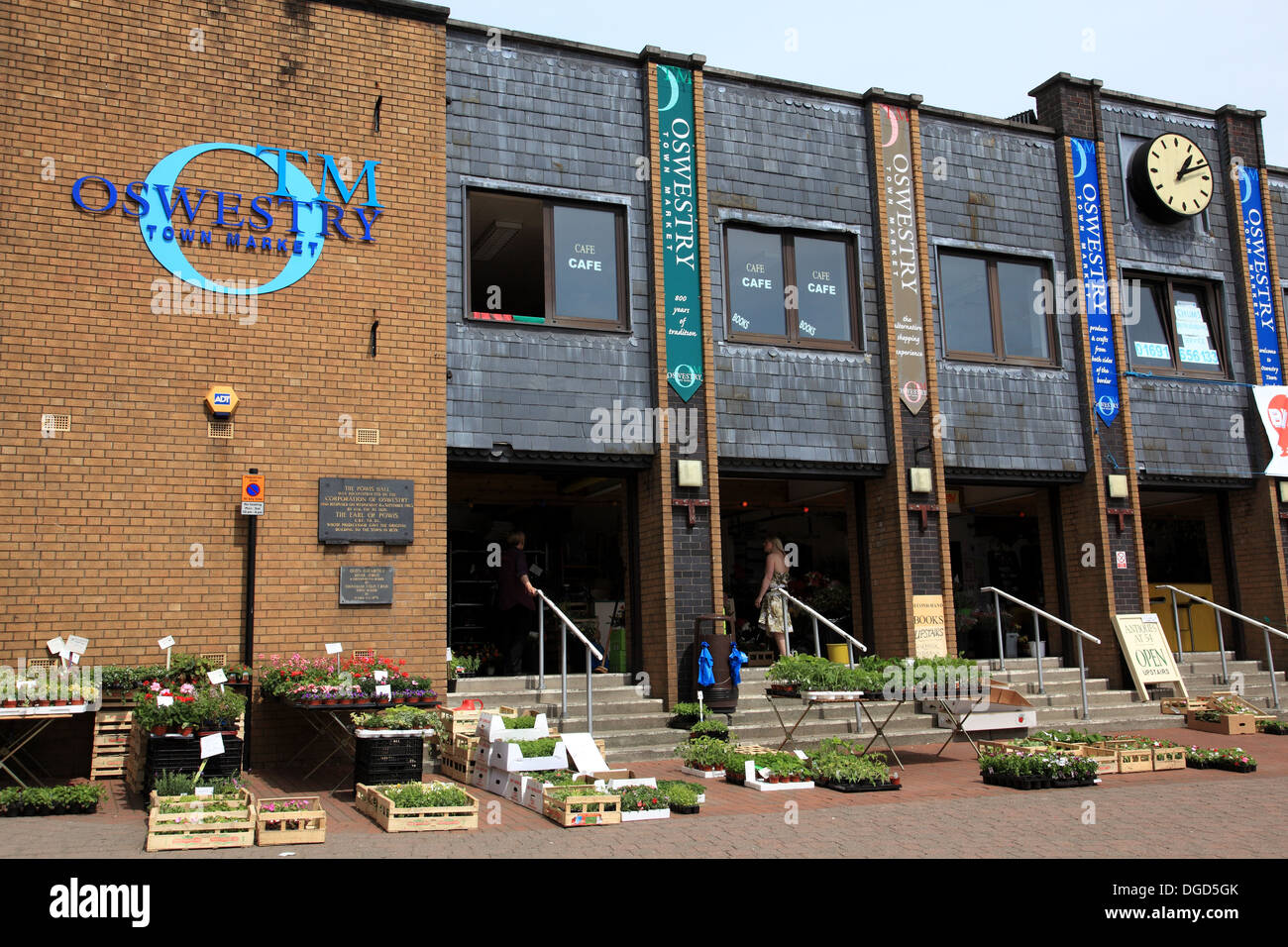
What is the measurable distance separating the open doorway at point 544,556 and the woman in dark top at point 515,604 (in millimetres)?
664

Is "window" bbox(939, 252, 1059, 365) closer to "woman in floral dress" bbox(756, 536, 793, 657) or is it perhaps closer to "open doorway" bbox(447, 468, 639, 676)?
"woman in floral dress" bbox(756, 536, 793, 657)

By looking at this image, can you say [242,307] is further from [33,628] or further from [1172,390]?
[1172,390]

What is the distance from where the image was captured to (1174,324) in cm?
1605

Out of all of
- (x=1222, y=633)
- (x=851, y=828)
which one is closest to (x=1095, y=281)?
(x=1222, y=633)

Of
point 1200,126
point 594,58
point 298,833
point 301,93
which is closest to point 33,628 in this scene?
point 298,833

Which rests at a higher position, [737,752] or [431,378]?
[431,378]

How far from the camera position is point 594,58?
1308 centimetres

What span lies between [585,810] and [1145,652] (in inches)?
364

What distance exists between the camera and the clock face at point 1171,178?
15.8m

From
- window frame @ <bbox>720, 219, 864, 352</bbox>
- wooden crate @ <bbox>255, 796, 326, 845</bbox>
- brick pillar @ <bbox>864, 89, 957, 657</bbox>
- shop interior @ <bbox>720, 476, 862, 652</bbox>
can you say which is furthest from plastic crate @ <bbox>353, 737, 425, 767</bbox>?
shop interior @ <bbox>720, 476, 862, 652</bbox>

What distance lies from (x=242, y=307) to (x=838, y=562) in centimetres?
937

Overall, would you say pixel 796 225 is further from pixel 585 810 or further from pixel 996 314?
pixel 585 810
